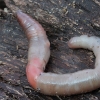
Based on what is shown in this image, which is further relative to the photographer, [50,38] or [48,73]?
[50,38]

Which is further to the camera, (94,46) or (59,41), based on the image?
(59,41)

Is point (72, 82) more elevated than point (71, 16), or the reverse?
point (71, 16)

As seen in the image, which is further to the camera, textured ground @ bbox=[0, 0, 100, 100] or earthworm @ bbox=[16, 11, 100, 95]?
textured ground @ bbox=[0, 0, 100, 100]

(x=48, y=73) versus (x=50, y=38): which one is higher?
(x=50, y=38)

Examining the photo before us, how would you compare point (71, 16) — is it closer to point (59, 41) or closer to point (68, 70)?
point (59, 41)

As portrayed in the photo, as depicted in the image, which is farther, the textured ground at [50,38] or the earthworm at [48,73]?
the textured ground at [50,38]

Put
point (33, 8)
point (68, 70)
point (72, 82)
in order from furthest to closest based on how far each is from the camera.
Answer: point (33, 8) < point (68, 70) < point (72, 82)

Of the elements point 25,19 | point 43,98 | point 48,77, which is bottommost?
point 43,98

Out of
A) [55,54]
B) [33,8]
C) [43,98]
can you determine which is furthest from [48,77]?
[33,8]
